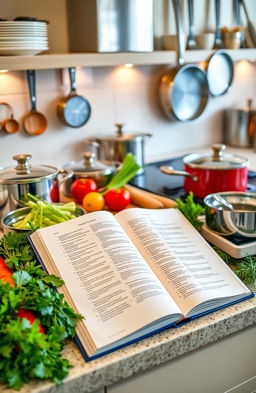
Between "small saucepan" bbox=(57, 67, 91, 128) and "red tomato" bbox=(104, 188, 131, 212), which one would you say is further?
"small saucepan" bbox=(57, 67, 91, 128)

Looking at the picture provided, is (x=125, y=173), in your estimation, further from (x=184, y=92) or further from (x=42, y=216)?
(x=184, y=92)

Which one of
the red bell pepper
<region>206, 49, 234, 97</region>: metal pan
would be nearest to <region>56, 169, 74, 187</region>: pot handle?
the red bell pepper

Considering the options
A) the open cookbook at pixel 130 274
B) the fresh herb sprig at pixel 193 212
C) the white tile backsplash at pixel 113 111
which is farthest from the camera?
the white tile backsplash at pixel 113 111

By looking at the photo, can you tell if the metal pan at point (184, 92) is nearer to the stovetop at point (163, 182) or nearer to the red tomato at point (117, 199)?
the stovetop at point (163, 182)

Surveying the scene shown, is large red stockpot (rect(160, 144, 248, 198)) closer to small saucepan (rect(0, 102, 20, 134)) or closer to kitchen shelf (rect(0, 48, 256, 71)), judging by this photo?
kitchen shelf (rect(0, 48, 256, 71))

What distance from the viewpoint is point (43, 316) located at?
0.86 metres

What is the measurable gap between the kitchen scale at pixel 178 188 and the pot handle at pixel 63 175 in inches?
11.6

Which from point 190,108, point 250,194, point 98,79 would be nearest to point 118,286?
point 250,194

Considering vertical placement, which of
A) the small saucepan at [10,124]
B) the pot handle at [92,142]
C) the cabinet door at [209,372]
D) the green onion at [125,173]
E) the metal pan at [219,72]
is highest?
the metal pan at [219,72]

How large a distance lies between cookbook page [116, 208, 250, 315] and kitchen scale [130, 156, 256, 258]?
48 mm

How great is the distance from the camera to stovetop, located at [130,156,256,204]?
1.56 metres

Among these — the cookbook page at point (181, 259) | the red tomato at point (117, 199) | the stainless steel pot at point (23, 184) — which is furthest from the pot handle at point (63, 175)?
the cookbook page at point (181, 259)

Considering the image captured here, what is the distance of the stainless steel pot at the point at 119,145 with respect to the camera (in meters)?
1.70

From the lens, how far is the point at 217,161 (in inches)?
59.1
